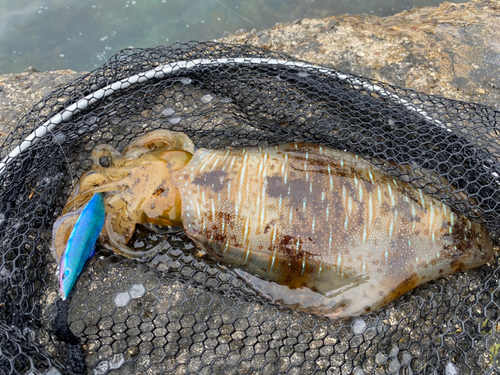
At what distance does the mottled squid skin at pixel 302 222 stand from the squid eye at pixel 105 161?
1.5 inches

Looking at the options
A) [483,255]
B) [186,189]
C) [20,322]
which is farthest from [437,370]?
[20,322]

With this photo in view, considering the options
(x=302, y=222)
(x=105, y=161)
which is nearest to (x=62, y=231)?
(x=105, y=161)

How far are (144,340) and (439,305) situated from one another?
2328 millimetres

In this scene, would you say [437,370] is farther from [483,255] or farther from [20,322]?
[20,322]

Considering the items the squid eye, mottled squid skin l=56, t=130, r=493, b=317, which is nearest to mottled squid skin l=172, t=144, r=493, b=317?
mottled squid skin l=56, t=130, r=493, b=317

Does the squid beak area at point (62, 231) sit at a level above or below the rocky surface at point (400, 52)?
below

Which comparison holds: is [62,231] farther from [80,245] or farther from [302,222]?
[302,222]

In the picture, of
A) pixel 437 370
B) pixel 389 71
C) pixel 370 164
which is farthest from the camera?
pixel 389 71

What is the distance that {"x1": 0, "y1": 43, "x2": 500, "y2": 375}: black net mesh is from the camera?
9.05 feet

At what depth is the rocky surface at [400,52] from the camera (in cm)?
387

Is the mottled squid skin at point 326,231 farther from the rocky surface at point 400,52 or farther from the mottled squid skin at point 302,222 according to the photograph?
the rocky surface at point 400,52

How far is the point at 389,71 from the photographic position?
13.1 feet

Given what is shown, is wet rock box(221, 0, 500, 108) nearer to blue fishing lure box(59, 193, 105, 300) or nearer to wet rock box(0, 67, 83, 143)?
wet rock box(0, 67, 83, 143)

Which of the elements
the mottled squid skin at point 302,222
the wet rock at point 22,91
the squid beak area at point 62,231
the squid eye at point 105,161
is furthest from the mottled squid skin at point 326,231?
the wet rock at point 22,91
